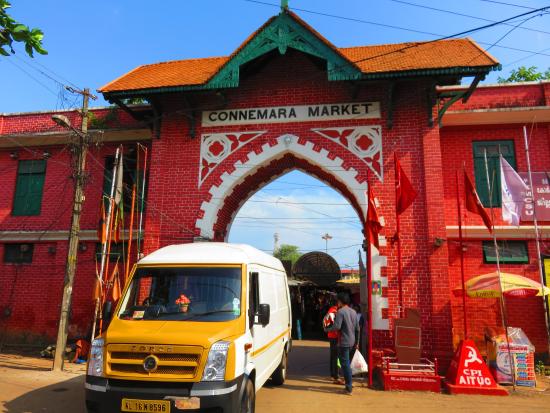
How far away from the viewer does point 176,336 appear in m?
4.83

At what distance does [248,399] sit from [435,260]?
599 centimetres

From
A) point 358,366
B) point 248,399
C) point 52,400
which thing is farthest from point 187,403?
point 358,366

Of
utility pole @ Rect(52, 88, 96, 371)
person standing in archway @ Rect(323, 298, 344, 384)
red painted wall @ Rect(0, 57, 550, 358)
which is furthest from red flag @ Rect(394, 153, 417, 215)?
utility pole @ Rect(52, 88, 96, 371)

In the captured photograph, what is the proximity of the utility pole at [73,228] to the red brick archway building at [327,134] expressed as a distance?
125 cm

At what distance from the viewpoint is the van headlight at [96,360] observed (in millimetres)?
4945

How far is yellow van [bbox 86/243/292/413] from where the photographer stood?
4645 millimetres

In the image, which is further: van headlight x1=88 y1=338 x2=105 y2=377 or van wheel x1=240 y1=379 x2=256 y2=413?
van wheel x1=240 y1=379 x2=256 y2=413

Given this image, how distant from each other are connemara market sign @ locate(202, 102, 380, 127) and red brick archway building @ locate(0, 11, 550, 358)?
0.09ft

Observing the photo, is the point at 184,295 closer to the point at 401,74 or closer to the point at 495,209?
the point at 401,74

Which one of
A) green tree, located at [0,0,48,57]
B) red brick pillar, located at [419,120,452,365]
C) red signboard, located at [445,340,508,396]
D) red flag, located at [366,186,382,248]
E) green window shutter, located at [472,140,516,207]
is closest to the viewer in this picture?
green tree, located at [0,0,48,57]

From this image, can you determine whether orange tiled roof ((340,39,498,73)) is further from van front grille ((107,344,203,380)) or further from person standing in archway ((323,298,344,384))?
van front grille ((107,344,203,380))

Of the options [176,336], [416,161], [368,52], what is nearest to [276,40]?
[368,52]

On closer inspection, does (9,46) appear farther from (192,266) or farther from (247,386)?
(247,386)

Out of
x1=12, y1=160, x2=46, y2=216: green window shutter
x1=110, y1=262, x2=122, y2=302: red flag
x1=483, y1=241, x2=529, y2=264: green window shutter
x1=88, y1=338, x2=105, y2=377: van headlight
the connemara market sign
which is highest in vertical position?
the connemara market sign
